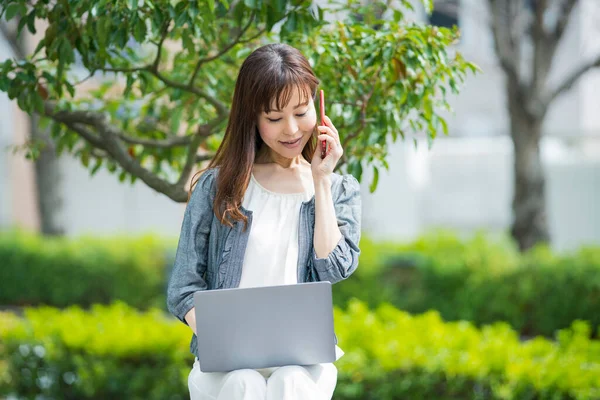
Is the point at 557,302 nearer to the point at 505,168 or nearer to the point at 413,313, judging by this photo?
the point at 413,313

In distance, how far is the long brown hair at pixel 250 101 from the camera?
2459 mm

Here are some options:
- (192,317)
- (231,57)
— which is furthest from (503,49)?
(192,317)

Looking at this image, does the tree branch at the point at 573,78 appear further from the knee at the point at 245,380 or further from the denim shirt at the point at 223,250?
the knee at the point at 245,380

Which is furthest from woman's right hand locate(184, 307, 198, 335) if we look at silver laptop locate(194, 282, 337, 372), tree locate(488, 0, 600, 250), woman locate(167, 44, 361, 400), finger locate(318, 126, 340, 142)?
tree locate(488, 0, 600, 250)

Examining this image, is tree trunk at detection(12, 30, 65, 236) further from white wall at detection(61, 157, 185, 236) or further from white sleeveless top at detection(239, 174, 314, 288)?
white sleeveless top at detection(239, 174, 314, 288)

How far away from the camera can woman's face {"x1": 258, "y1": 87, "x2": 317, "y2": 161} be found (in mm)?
2482

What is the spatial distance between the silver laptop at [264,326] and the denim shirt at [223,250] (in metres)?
0.16

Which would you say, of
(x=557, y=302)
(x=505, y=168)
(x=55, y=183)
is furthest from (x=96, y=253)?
(x=505, y=168)

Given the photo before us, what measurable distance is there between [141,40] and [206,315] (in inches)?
38.5

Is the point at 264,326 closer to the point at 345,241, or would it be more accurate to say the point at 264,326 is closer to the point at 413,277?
the point at 345,241

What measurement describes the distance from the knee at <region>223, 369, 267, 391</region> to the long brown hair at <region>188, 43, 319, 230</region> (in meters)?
0.42

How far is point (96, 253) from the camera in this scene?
8484 mm

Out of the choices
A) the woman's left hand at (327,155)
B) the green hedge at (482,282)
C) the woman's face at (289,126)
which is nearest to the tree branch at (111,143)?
the woman's face at (289,126)

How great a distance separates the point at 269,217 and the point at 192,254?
9.9 inches
